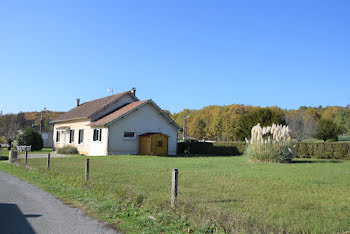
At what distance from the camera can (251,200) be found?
7.64 metres

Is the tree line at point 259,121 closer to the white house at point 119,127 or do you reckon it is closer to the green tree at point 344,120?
the green tree at point 344,120

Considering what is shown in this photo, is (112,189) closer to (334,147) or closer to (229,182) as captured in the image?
(229,182)

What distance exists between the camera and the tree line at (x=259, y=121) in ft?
195

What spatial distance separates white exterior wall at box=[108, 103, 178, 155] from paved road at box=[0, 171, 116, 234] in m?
18.5

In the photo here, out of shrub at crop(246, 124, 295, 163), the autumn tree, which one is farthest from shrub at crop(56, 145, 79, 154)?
the autumn tree

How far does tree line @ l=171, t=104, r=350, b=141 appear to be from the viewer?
59531mm

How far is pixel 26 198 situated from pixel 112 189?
2.26 meters

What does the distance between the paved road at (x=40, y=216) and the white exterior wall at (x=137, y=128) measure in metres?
18.5

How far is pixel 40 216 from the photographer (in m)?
6.19

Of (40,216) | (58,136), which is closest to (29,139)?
(58,136)

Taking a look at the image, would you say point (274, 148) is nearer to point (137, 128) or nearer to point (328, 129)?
point (137, 128)

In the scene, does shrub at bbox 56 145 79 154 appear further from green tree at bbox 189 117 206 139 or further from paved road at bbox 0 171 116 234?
green tree at bbox 189 117 206 139

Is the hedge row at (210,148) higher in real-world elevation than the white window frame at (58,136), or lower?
lower

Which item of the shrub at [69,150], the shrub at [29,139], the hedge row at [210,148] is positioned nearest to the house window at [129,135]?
the shrub at [69,150]
